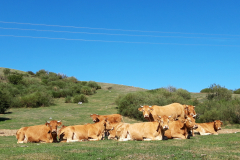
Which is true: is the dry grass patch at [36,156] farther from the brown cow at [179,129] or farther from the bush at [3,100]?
the bush at [3,100]

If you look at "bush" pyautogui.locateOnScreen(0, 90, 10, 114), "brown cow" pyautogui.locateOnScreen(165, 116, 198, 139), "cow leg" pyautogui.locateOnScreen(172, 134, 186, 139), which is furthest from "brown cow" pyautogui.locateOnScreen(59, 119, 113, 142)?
"bush" pyautogui.locateOnScreen(0, 90, 10, 114)

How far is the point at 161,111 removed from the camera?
59.3 feet

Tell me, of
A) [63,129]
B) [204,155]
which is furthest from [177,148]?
[63,129]

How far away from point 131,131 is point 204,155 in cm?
569

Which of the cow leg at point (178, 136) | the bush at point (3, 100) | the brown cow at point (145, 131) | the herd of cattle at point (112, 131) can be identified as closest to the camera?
the brown cow at point (145, 131)

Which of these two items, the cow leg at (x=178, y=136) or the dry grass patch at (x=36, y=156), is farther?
the cow leg at (x=178, y=136)

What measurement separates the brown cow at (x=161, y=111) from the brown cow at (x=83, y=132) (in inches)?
116

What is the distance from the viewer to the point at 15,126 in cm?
2573

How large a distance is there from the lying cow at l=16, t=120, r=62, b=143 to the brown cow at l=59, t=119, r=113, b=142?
0.62m

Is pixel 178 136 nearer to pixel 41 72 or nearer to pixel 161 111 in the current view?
pixel 161 111

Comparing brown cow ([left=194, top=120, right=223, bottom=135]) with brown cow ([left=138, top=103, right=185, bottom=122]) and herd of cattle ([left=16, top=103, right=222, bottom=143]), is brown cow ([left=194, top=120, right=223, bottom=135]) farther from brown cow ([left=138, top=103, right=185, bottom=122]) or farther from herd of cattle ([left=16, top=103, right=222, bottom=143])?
herd of cattle ([left=16, top=103, right=222, bottom=143])

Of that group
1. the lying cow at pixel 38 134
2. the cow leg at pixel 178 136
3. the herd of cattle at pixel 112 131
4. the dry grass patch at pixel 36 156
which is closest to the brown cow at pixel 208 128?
the herd of cattle at pixel 112 131

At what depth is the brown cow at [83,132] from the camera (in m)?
14.2

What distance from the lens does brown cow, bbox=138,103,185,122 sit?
1680cm
